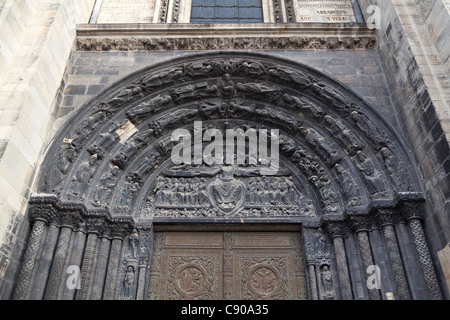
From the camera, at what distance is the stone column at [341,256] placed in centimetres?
617

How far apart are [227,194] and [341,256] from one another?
251 cm

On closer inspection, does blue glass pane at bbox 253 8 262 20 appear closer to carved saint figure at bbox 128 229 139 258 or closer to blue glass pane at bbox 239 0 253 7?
blue glass pane at bbox 239 0 253 7

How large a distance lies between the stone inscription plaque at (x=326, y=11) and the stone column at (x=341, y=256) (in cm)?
539

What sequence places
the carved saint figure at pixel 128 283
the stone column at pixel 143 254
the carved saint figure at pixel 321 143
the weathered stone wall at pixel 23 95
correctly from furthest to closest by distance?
the carved saint figure at pixel 321 143, the stone column at pixel 143 254, the carved saint figure at pixel 128 283, the weathered stone wall at pixel 23 95

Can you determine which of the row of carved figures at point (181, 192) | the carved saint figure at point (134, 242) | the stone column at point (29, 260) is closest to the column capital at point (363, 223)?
the row of carved figures at point (181, 192)

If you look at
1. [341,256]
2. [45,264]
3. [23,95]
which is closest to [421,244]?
[341,256]

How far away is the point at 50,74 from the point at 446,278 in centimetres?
785

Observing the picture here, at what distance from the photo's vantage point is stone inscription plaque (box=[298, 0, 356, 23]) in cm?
918

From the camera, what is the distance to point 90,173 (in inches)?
271

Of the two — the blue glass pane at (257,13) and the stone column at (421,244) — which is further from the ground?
the blue glass pane at (257,13)

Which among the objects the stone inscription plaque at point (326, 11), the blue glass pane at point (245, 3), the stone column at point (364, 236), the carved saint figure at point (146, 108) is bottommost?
the stone column at point (364, 236)

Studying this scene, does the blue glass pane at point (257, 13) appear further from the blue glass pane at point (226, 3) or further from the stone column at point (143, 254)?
the stone column at point (143, 254)

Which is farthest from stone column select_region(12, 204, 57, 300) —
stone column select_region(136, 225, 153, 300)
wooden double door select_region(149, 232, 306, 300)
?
wooden double door select_region(149, 232, 306, 300)
